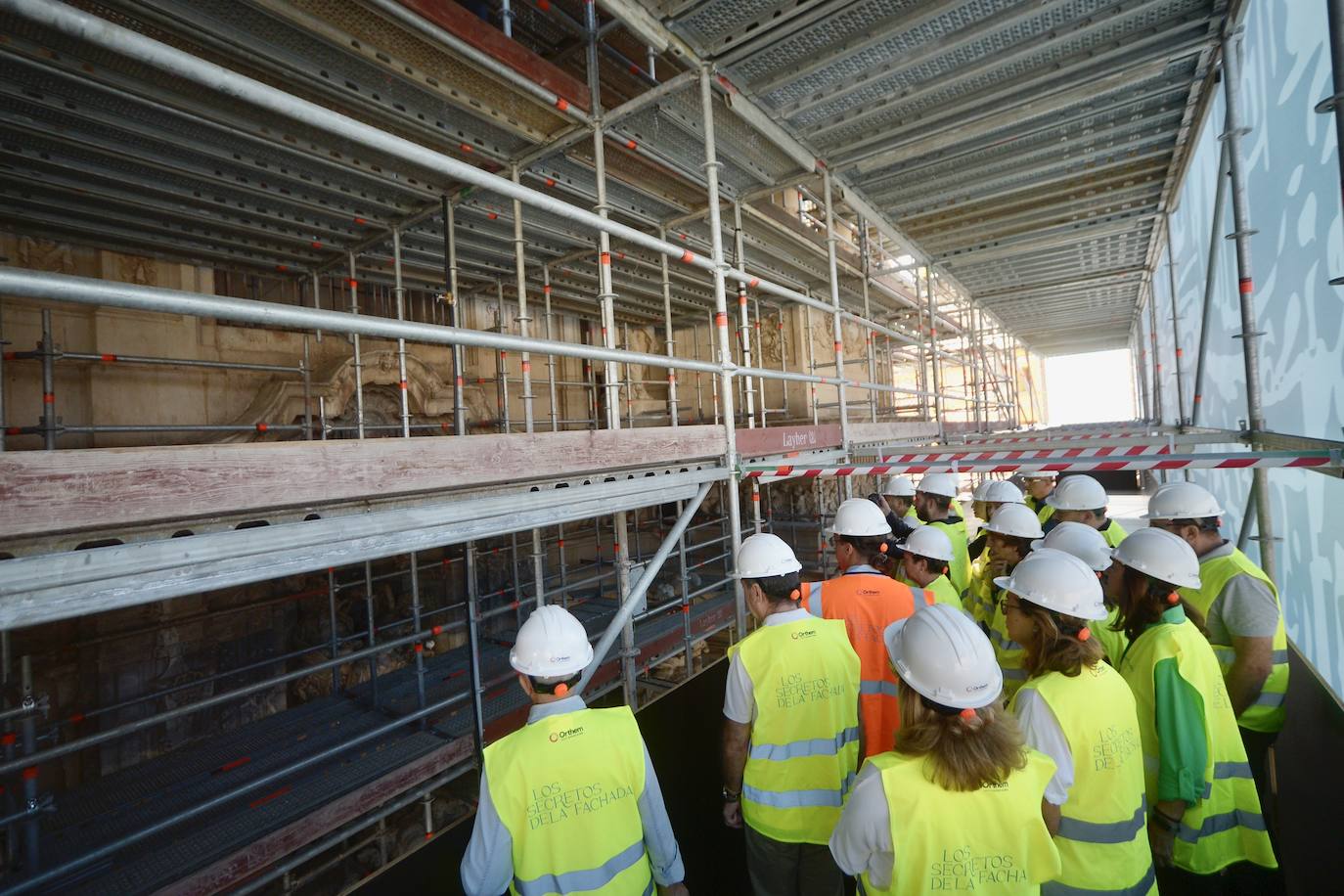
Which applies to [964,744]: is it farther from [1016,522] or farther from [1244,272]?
[1244,272]

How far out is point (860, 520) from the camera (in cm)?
348

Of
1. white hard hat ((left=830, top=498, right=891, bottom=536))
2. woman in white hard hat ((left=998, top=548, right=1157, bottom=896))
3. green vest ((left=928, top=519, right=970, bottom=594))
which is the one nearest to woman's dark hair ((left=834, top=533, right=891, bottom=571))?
white hard hat ((left=830, top=498, right=891, bottom=536))

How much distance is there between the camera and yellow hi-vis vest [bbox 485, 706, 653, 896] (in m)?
1.81

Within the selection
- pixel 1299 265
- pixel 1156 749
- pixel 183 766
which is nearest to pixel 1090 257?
pixel 1299 265

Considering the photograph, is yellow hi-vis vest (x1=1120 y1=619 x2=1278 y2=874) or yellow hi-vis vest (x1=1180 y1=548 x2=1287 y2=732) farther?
yellow hi-vis vest (x1=1180 y1=548 x2=1287 y2=732)

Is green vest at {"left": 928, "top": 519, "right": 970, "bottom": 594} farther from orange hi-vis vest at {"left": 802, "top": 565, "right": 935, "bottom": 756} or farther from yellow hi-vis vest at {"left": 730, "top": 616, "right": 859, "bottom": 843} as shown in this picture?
yellow hi-vis vest at {"left": 730, "top": 616, "right": 859, "bottom": 843}

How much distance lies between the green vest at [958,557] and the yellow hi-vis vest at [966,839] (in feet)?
9.87

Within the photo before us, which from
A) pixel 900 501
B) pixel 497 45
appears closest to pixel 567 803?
pixel 900 501

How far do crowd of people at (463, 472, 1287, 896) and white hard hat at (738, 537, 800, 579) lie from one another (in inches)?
0.4

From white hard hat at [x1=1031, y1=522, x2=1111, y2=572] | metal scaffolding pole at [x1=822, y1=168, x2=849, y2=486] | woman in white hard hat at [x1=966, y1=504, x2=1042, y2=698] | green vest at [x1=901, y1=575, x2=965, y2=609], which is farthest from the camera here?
metal scaffolding pole at [x1=822, y1=168, x2=849, y2=486]

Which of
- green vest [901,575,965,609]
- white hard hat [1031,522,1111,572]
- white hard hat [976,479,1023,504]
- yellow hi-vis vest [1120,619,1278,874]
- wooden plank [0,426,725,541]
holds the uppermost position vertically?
wooden plank [0,426,725,541]

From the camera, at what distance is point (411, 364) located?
9125 millimetres

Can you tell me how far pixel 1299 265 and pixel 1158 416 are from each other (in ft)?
32.6

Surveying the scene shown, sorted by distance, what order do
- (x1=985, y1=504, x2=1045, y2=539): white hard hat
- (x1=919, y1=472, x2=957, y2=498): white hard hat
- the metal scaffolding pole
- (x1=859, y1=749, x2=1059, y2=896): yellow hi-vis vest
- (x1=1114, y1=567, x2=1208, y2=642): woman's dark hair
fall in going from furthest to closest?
the metal scaffolding pole
(x1=919, y1=472, x2=957, y2=498): white hard hat
(x1=985, y1=504, x2=1045, y2=539): white hard hat
(x1=1114, y1=567, x2=1208, y2=642): woman's dark hair
(x1=859, y1=749, x2=1059, y2=896): yellow hi-vis vest
